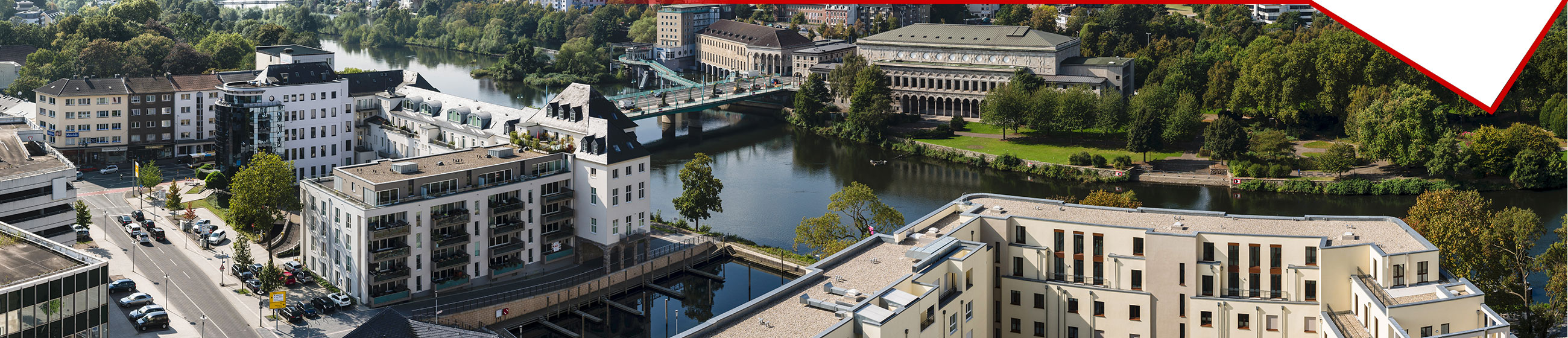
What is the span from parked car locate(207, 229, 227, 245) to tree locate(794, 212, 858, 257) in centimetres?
1469

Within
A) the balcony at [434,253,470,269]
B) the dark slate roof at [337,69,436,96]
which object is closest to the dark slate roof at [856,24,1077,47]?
the dark slate roof at [337,69,436,96]

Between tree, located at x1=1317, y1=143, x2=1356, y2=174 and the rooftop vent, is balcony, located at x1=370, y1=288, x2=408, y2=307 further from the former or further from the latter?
tree, located at x1=1317, y1=143, x2=1356, y2=174

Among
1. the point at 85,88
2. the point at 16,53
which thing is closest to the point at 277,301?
the point at 85,88

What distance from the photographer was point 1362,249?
21297mm

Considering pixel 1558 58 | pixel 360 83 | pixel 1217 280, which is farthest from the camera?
pixel 1558 58

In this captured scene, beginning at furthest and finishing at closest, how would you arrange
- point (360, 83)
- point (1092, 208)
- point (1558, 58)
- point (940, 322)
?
point (1558, 58)
point (360, 83)
point (1092, 208)
point (940, 322)

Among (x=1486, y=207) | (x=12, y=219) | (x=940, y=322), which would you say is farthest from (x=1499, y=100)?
(x=12, y=219)

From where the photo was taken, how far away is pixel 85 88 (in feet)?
153

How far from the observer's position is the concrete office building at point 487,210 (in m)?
30.2

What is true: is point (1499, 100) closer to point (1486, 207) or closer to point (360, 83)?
point (1486, 207)

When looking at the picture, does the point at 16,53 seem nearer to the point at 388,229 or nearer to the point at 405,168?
the point at 405,168

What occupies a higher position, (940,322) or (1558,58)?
(1558,58)

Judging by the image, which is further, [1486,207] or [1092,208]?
[1486,207]

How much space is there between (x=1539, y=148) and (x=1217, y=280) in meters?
28.0
